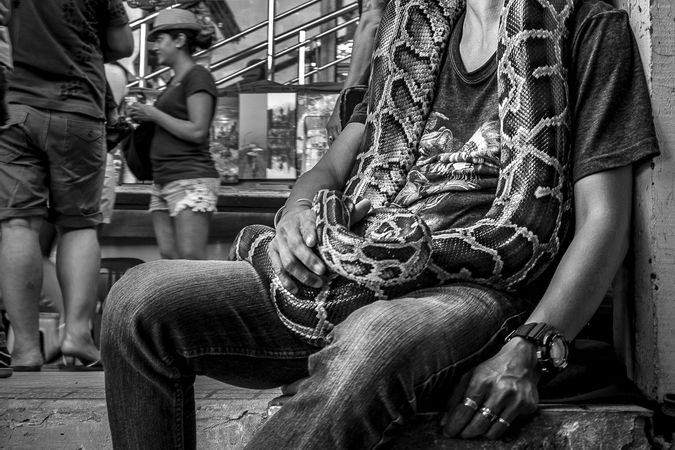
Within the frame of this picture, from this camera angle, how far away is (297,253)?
2.02 meters

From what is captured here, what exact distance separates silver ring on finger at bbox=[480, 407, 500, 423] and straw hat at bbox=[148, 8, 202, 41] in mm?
3486

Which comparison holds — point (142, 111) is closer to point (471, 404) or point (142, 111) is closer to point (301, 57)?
point (471, 404)

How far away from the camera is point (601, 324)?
2832 millimetres

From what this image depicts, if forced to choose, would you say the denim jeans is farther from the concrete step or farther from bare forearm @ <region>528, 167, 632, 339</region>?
the concrete step

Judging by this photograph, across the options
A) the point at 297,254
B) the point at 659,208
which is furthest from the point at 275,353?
the point at 659,208

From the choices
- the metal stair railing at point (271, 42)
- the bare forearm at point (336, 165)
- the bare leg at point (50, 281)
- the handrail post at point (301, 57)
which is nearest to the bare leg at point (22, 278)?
the bare leg at point (50, 281)

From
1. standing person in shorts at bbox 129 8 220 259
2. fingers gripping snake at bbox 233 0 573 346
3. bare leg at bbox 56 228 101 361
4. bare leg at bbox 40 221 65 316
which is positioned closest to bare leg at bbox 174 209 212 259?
standing person in shorts at bbox 129 8 220 259

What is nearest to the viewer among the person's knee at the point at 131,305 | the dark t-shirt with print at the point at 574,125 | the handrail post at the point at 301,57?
the person's knee at the point at 131,305

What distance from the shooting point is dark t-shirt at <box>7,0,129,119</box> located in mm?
3854

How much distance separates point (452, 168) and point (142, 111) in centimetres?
275

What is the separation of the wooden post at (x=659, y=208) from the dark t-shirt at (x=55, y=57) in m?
2.47

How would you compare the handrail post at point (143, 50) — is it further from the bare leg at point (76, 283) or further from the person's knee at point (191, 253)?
the bare leg at point (76, 283)

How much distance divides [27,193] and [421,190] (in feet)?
6.84

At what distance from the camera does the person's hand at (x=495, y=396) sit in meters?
1.85
